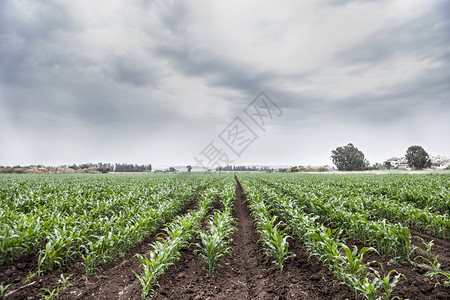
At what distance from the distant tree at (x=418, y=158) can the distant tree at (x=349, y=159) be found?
624 inches

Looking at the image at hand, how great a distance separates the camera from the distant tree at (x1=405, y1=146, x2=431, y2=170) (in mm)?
81125

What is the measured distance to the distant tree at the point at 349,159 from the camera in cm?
9119

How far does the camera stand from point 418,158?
8256 cm

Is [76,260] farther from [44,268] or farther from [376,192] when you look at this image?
[376,192]

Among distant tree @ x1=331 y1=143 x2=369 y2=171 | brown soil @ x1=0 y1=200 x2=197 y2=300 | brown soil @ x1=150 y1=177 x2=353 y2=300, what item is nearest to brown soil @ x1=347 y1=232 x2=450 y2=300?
brown soil @ x1=150 y1=177 x2=353 y2=300

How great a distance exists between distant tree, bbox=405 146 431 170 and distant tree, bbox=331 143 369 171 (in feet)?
52.0

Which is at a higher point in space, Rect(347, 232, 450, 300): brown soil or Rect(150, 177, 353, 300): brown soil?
Rect(347, 232, 450, 300): brown soil

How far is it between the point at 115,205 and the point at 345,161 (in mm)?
105396

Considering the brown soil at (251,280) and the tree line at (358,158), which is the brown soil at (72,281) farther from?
the tree line at (358,158)

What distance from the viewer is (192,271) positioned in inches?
164

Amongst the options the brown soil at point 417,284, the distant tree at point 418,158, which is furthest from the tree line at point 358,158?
the brown soil at point 417,284

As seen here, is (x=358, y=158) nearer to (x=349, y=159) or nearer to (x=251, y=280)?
(x=349, y=159)

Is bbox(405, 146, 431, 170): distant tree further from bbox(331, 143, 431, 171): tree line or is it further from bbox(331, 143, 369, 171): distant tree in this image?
bbox(331, 143, 369, 171): distant tree

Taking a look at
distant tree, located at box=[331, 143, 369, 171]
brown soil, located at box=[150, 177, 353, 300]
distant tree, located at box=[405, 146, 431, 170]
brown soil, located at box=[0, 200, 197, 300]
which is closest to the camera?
brown soil, located at box=[0, 200, 197, 300]
